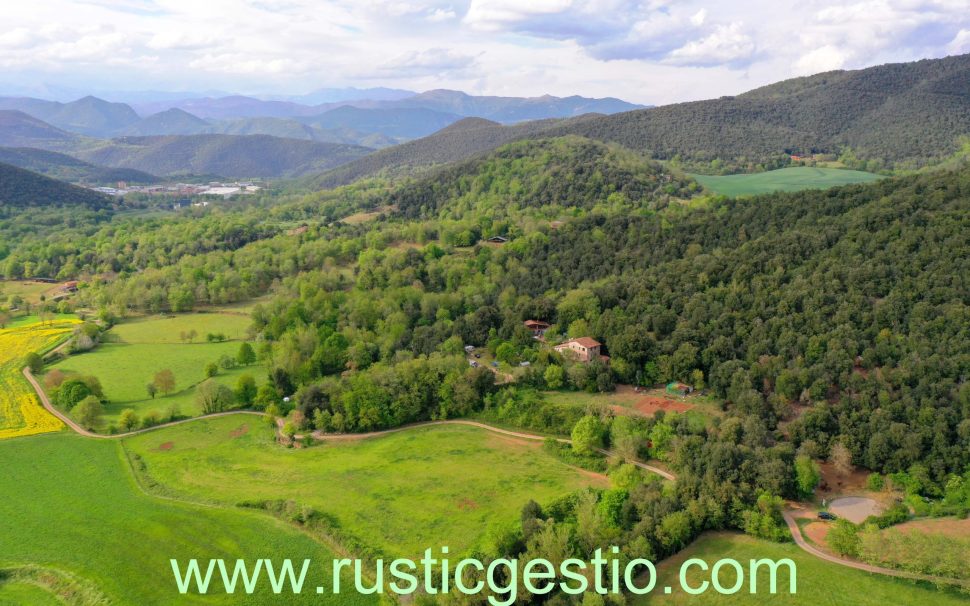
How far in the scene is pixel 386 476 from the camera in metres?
45.1

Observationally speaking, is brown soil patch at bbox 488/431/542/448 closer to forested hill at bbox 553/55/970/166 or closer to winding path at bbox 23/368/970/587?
winding path at bbox 23/368/970/587

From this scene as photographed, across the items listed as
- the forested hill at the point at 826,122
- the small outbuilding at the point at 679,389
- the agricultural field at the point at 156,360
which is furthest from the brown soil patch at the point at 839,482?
→ the forested hill at the point at 826,122

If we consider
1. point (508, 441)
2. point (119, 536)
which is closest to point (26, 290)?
point (119, 536)

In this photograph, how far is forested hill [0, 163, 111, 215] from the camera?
152 metres

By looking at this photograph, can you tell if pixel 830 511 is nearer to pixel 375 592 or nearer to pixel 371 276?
pixel 375 592

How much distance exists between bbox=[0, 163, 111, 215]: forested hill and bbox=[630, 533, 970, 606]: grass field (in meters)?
167

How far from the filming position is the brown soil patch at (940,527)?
35.0m

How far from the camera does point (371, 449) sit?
50.0 meters

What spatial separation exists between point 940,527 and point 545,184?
309 feet

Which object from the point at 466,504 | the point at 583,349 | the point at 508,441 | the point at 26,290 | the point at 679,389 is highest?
the point at 583,349

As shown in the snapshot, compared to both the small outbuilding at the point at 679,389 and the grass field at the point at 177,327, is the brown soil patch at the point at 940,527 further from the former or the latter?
the grass field at the point at 177,327

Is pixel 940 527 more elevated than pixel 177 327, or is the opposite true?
pixel 940 527

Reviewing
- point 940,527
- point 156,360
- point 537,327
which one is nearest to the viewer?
point 940,527

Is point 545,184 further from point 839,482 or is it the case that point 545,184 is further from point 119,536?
point 119,536
